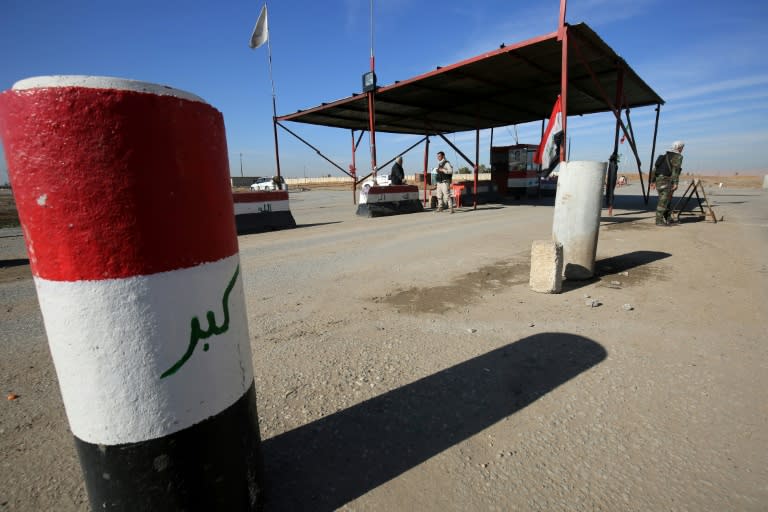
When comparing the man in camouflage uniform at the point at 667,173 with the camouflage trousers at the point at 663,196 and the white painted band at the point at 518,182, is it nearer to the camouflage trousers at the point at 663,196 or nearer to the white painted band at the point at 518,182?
the camouflage trousers at the point at 663,196

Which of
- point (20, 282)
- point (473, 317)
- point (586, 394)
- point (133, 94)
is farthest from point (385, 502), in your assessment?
point (20, 282)

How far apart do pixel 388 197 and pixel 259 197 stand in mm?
4663

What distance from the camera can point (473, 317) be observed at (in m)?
3.51

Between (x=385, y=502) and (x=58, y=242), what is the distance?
59.6 inches

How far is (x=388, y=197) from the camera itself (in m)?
12.9

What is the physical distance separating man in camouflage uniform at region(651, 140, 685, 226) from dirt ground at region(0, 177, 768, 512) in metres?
4.30

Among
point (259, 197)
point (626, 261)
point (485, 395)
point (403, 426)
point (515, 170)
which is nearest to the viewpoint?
point (403, 426)

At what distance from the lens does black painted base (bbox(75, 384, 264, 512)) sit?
119 centimetres

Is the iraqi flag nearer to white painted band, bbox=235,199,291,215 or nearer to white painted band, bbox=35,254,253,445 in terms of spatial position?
white painted band, bbox=235,199,291,215

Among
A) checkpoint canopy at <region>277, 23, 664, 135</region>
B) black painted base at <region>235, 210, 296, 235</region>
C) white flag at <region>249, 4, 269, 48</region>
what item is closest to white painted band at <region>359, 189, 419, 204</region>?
black painted base at <region>235, 210, 296, 235</region>

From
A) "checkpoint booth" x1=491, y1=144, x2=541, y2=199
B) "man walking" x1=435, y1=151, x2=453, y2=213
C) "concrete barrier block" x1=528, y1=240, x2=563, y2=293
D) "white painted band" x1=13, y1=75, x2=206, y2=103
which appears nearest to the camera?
"white painted band" x1=13, y1=75, x2=206, y2=103

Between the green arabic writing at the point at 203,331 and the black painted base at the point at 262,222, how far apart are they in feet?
28.1

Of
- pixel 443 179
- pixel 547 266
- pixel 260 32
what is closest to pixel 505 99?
pixel 443 179

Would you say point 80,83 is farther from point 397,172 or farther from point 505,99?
point 505,99
